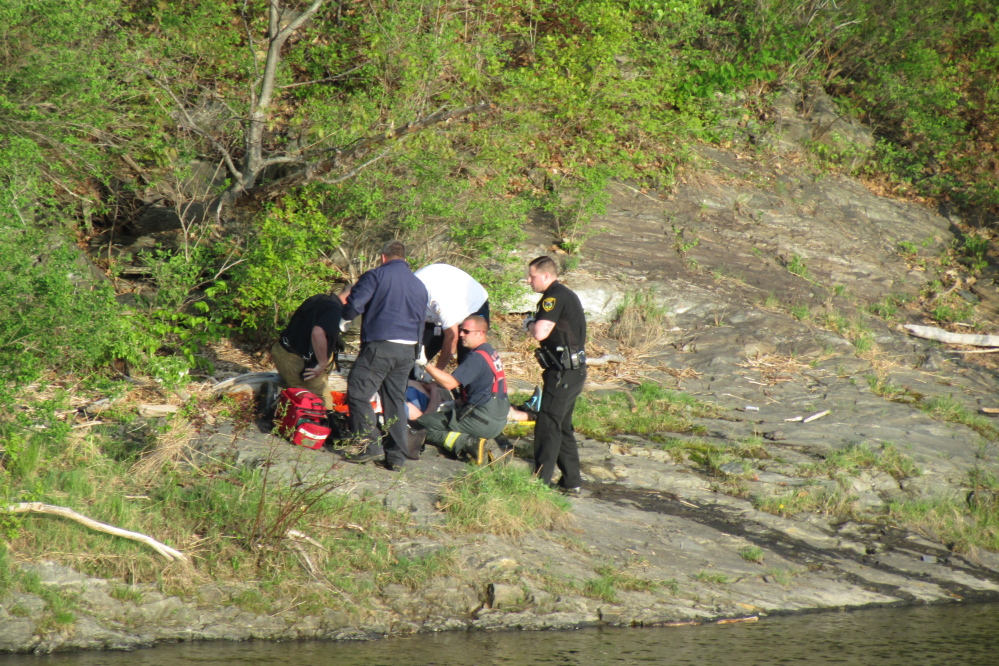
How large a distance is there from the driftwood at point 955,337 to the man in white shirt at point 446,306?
836 cm

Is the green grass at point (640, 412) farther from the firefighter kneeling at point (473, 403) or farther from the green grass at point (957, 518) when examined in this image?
the green grass at point (957, 518)

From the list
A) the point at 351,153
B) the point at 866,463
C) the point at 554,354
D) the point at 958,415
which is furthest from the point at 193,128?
the point at 958,415

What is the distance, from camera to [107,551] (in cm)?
630

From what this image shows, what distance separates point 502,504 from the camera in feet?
23.6

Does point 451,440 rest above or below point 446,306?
below

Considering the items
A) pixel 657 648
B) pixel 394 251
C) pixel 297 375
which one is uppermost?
pixel 394 251

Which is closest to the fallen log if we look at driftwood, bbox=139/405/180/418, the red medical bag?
driftwood, bbox=139/405/180/418

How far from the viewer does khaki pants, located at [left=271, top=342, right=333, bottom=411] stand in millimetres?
8172

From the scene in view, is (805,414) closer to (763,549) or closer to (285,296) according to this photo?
(763,549)

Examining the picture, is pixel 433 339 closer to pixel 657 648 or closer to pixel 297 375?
pixel 297 375

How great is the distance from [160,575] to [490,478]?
259 cm

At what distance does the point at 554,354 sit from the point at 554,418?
1.77 feet

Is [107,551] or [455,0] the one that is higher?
[455,0]

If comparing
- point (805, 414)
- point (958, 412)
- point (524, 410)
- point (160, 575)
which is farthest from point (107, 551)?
point (958, 412)
